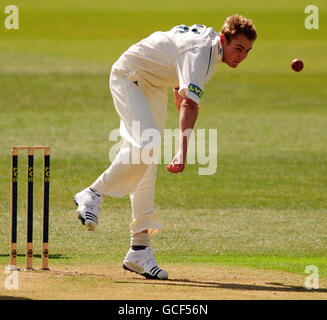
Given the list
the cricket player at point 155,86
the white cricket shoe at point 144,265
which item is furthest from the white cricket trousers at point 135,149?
the white cricket shoe at point 144,265

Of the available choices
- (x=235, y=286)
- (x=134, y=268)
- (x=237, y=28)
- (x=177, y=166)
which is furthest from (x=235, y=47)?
(x=134, y=268)

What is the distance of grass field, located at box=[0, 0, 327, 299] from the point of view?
313 inches

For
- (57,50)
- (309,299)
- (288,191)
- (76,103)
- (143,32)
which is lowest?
(309,299)

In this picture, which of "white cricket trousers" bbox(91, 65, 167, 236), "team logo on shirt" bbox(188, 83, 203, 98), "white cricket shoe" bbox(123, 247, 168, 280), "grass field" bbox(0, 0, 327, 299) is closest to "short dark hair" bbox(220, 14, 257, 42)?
"team logo on shirt" bbox(188, 83, 203, 98)

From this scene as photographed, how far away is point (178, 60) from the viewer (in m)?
6.11

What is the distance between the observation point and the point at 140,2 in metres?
46.4

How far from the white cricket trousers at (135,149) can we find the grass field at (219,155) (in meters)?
0.66

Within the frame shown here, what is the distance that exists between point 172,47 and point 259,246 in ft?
8.19

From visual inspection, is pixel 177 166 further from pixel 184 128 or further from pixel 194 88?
pixel 194 88

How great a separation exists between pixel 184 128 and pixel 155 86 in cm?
57

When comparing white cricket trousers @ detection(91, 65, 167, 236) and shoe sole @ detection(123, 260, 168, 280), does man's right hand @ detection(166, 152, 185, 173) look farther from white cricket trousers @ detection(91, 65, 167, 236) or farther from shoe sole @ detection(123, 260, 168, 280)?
shoe sole @ detection(123, 260, 168, 280)

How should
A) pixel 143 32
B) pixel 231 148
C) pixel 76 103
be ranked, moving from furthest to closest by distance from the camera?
pixel 143 32
pixel 76 103
pixel 231 148

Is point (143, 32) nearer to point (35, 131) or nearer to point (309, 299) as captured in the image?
point (35, 131)

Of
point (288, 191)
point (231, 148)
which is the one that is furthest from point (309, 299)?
point (231, 148)
